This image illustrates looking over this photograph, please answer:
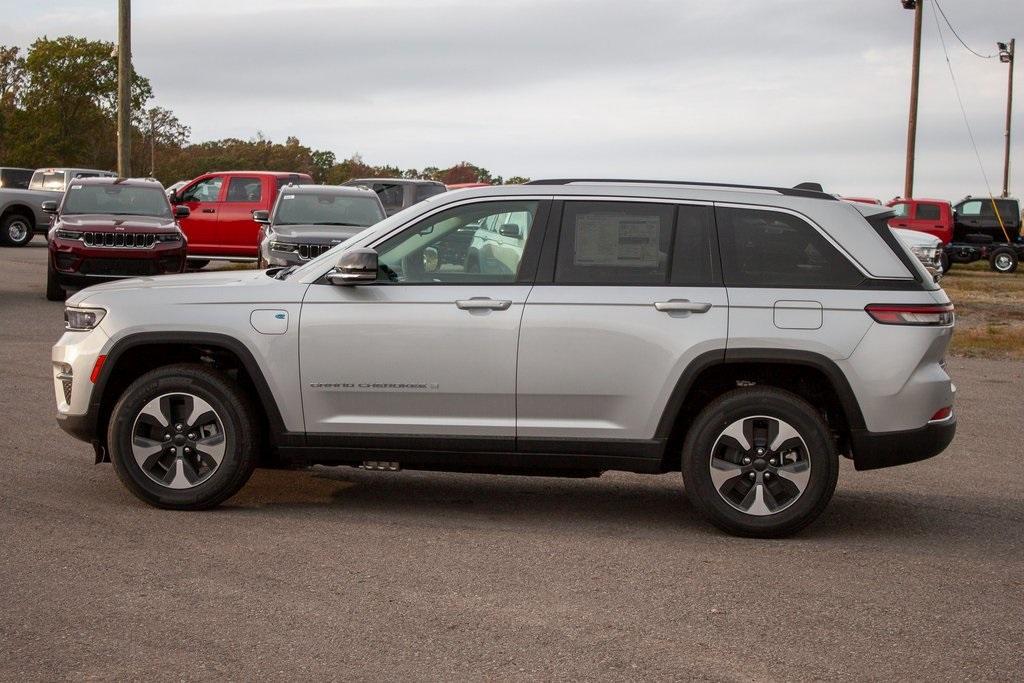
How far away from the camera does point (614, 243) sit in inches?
274

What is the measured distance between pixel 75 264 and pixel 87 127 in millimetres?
79744

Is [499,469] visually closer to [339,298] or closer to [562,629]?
[339,298]

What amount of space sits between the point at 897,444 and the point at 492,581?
2.26 m

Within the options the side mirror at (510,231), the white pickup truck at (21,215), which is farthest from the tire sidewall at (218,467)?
the white pickup truck at (21,215)

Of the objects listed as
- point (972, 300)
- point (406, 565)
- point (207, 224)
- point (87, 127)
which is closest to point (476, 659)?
point (406, 565)

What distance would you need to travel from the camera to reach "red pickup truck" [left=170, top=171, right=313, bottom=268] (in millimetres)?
25094

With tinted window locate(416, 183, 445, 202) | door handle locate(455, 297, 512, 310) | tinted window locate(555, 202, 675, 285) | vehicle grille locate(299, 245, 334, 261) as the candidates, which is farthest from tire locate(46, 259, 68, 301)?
tinted window locate(555, 202, 675, 285)

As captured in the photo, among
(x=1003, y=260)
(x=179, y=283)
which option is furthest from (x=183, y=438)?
(x=1003, y=260)

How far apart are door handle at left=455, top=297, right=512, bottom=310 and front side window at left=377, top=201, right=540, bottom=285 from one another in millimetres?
143

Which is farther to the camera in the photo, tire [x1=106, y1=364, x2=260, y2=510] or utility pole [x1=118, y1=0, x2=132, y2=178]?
utility pole [x1=118, y1=0, x2=132, y2=178]

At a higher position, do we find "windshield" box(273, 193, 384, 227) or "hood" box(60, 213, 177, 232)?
"windshield" box(273, 193, 384, 227)

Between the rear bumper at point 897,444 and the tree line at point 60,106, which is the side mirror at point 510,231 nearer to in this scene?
the rear bumper at point 897,444

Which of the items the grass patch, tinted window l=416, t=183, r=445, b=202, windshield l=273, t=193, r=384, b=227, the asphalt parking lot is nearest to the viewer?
the asphalt parking lot

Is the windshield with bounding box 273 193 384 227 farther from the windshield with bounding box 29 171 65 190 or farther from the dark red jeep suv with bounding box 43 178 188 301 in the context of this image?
the windshield with bounding box 29 171 65 190
